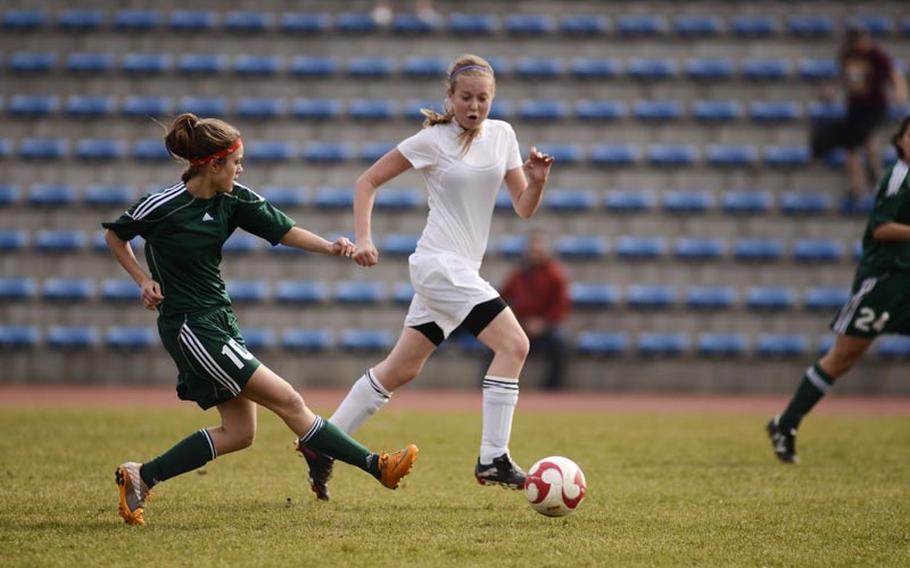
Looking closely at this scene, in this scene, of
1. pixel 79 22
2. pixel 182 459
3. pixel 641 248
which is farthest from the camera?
pixel 79 22

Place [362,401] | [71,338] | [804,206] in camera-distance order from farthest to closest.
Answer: [804,206]
[71,338]
[362,401]

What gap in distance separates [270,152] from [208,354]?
38.4 ft

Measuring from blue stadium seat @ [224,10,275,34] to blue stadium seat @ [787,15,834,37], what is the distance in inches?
321

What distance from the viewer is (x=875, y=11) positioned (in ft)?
61.3

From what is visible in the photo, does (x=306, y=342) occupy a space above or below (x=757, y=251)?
below

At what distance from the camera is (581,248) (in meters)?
16.0

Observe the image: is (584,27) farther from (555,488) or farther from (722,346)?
(555,488)

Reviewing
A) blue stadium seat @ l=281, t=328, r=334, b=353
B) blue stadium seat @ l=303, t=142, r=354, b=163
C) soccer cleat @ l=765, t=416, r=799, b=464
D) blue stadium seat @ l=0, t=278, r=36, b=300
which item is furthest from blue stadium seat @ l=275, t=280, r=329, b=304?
soccer cleat @ l=765, t=416, r=799, b=464

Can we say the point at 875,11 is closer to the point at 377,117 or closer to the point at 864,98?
the point at 864,98

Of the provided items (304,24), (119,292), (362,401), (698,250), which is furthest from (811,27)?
(362,401)

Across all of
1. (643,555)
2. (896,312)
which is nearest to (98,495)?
(643,555)

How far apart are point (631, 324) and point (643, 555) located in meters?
10.7

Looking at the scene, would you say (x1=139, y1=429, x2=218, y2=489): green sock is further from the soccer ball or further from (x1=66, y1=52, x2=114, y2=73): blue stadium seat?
(x1=66, y1=52, x2=114, y2=73): blue stadium seat

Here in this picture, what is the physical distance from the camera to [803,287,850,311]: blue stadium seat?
15266 millimetres
